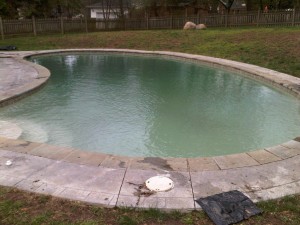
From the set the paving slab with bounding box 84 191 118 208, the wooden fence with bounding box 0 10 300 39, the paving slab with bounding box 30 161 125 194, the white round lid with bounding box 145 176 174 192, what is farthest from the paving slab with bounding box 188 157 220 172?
the wooden fence with bounding box 0 10 300 39

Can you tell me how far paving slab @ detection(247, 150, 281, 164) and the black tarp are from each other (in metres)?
0.98

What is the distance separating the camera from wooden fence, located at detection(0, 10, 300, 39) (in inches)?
771

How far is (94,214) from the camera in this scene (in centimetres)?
285

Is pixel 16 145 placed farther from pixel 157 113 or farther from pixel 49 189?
pixel 157 113

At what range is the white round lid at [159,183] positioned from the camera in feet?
10.7

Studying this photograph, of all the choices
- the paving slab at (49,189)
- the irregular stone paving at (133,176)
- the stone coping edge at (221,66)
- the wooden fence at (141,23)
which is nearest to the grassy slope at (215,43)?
the stone coping edge at (221,66)

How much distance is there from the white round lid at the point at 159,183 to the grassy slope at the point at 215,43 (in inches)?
311

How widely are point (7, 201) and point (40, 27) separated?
19.5 meters

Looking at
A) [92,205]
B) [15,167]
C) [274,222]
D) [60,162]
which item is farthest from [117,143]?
[274,222]

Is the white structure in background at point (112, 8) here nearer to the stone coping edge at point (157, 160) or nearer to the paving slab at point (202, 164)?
the stone coping edge at point (157, 160)

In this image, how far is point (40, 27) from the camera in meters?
20.3

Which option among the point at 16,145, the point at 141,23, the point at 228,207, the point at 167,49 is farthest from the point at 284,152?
the point at 141,23

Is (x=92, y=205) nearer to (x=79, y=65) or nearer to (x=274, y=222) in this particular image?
(x=274, y=222)

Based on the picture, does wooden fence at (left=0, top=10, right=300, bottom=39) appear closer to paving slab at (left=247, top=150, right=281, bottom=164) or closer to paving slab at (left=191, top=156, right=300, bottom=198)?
paving slab at (left=247, top=150, right=281, bottom=164)
